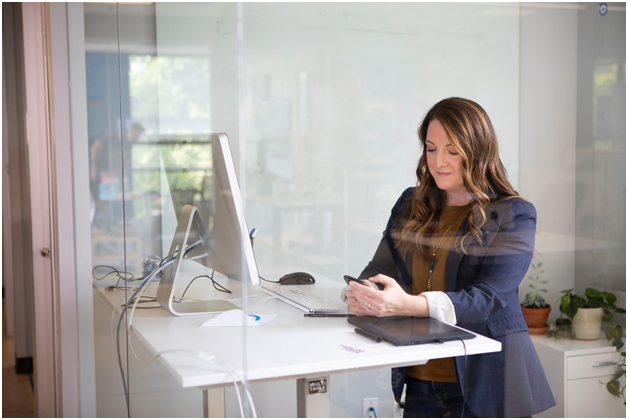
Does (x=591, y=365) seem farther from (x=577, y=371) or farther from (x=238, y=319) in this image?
(x=238, y=319)

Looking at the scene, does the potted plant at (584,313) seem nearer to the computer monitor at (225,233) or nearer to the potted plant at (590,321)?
the potted plant at (590,321)

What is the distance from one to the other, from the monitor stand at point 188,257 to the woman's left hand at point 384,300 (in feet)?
0.86

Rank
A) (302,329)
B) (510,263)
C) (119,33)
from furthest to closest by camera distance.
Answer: (119,33)
(302,329)
(510,263)

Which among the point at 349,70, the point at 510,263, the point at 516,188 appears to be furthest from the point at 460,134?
the point at 349,70

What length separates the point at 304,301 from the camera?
154 cm

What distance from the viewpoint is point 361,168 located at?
5.09 ft

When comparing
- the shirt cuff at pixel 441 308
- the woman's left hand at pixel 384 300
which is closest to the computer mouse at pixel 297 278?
the woman's left hand at pixel 384 300

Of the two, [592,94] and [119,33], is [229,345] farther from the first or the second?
[119,33]

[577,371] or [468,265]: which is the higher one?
[468,265]

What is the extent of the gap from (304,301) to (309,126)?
398mm

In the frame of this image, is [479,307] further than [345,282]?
No

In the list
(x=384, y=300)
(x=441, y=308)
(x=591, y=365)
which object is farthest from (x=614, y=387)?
(x=384, y=300)

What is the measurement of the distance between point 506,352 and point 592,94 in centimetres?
52

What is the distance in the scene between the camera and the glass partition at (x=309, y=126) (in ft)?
4.40
